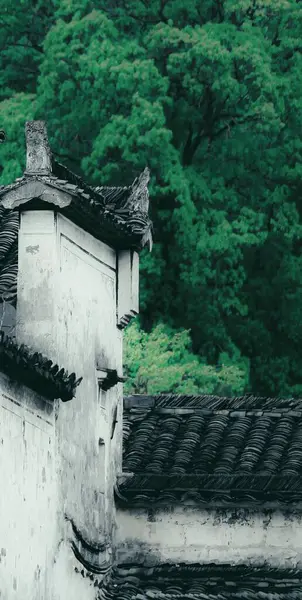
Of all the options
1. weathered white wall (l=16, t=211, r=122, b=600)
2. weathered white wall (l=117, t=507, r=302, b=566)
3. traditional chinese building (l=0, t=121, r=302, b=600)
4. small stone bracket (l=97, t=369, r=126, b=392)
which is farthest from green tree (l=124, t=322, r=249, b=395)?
Result: small stone bracket (l=97, t=369, r=126, b=392)

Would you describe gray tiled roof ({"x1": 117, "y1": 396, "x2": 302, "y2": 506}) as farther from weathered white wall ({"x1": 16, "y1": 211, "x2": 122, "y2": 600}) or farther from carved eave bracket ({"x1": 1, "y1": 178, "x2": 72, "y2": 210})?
carved eave bracket ({"x1": 1, "y1": 178, "x2": 72, "y2": 210})

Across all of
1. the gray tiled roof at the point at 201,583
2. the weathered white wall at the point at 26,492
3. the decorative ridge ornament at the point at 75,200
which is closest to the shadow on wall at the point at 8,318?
the weathered white wall at the point at 26,492

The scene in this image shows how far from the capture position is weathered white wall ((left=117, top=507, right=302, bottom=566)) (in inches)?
912

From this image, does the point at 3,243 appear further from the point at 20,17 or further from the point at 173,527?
the point at 20,17

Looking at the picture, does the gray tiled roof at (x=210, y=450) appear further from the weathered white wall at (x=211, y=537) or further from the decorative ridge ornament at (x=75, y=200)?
the decorative ridge ornament at (x=75, y=200)

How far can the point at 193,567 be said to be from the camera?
2309 cm

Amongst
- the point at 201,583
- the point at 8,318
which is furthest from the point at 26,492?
the point at 201,583

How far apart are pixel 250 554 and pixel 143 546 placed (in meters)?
1.26

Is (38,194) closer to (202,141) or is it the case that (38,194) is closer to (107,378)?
(107,378)

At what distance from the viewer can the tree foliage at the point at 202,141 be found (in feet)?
151

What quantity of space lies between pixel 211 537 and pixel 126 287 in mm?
3112

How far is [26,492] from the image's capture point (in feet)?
63.8

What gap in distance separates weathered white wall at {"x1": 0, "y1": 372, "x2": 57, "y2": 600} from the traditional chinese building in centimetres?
4

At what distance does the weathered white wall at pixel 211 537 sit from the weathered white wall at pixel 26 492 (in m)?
2.90
